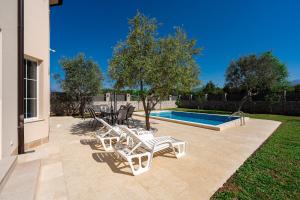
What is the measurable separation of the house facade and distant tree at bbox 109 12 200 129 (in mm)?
2846

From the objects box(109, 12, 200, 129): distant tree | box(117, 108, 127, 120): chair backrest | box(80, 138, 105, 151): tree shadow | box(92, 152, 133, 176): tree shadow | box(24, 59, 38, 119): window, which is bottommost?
A: box(92, 152, 133, 176): tree shadow

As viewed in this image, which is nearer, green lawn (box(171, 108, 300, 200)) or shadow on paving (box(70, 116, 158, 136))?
green lawn (box(171, 108, 300, 200))

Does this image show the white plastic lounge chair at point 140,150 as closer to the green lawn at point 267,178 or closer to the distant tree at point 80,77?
the green lawn at point 267,178

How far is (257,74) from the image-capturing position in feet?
58.9

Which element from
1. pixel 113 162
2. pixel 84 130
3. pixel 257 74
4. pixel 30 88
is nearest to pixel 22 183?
pixel 113 162

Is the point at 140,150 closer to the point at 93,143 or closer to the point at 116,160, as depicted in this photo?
the point at 116,160

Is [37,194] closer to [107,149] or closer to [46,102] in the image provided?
[107,149]

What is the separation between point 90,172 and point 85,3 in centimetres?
1347

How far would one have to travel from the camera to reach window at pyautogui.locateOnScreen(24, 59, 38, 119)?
17.3 feet

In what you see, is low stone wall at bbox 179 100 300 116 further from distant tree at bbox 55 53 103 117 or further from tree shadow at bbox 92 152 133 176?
tree shadow at bbox 92 152 133 176

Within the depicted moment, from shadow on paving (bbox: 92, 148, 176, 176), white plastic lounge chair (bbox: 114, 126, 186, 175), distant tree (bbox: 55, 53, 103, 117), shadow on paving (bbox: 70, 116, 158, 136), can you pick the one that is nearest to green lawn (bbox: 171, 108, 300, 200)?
white plastic lounge chair (bbox: 114, 126, 186, 175)

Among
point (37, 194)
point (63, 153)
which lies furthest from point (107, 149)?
point (37, 194)

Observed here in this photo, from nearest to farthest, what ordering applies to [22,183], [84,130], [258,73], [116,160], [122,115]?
1. [22,183]
2. [116,160]
3. [84,130]
4. [122,115]
5. [258,73]

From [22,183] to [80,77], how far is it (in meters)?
12.9
